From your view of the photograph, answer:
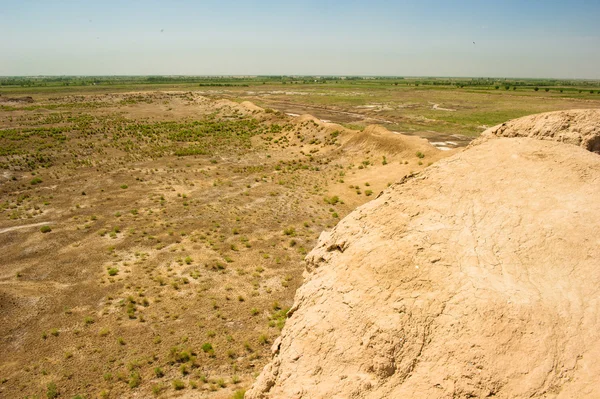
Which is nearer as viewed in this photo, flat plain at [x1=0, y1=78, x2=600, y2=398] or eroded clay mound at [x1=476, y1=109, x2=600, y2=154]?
eroded clay mound at [x1=476, y1=109, x2=600, y2=154]

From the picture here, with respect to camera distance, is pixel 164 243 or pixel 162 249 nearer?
pixel 162 249

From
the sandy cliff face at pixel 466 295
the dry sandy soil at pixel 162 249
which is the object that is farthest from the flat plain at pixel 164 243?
the sandy cliff face at pixel 466 295

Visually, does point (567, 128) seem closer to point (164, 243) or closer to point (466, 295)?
point (466, 295)

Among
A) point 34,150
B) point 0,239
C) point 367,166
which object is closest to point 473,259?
point 0,239

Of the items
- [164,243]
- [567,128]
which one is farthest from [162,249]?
[567,128]

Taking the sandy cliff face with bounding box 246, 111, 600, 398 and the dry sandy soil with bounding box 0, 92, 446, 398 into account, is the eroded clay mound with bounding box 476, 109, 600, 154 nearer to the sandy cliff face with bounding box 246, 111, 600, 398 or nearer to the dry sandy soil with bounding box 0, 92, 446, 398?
the sandy cliff face with bounding box 246, 111, 600, 398

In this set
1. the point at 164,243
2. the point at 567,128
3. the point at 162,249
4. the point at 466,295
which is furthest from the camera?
the point at 164,243

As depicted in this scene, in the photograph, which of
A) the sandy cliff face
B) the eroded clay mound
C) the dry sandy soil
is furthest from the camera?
the dry sandy soil

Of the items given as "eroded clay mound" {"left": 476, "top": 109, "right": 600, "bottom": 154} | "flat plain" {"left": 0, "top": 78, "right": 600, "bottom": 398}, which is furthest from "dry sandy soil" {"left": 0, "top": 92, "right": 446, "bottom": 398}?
"eroded clay mound" {"left": 476, "top": 109, "right": 600, "bottom": 154}
